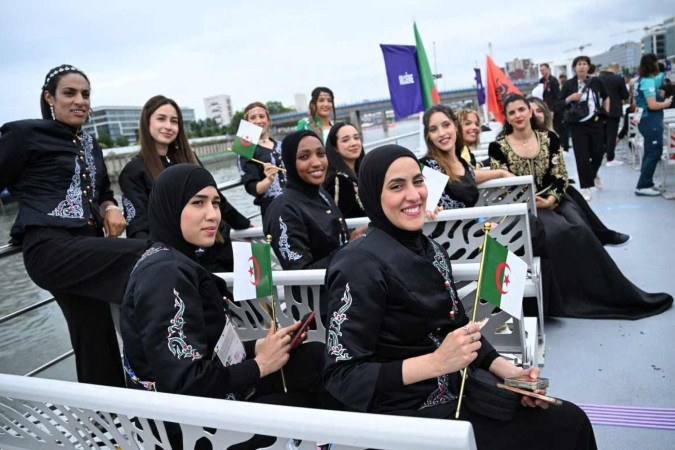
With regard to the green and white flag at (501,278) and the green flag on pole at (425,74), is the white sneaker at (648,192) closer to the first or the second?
Result: the green flag on pole at (425,74)

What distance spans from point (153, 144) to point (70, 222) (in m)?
0.74

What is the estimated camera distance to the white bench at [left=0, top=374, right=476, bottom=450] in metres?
0.91

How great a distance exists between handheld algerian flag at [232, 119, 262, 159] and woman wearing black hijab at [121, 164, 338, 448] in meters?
1.89

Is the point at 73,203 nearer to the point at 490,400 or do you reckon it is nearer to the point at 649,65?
Result: the point at 490,400

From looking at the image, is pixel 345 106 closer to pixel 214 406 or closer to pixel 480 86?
pixel 480 86

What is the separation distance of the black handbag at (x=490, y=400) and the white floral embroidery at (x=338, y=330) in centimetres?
41

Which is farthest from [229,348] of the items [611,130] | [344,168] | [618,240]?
[611,130]

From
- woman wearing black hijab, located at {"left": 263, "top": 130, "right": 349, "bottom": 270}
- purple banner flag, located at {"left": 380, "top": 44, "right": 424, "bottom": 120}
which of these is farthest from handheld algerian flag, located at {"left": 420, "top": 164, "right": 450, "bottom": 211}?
purple banner flag, located at {"left": 380, "top": 44, "right": 424, "bottom": 120}

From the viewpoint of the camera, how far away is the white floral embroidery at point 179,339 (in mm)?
1408

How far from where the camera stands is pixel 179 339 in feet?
4.65

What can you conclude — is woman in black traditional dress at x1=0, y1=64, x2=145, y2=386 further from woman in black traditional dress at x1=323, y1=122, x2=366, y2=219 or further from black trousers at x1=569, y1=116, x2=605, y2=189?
black trousers at x1=569, y1=116, x2=605, y2=189

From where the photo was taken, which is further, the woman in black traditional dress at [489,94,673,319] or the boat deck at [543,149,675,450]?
the woman in black traditional dress at [489,94,673,319]

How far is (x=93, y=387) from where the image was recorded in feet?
4.25

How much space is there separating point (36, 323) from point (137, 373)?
2.24 m
